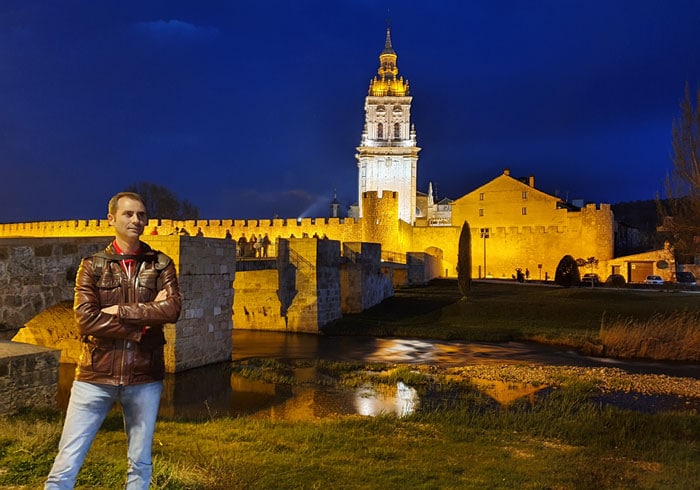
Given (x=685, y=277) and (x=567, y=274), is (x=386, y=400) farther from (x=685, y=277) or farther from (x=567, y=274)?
(x=685, y=277)

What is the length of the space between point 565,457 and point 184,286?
A: 789 cm

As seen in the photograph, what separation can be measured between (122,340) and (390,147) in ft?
266

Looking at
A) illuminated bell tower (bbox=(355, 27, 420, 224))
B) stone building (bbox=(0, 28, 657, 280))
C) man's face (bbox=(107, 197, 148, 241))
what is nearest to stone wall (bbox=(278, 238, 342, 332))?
man's face (bbox=(107, 197, 148, 241))

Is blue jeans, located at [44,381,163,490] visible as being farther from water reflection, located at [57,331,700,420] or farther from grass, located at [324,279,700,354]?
grass, located at [324,279,700,354]

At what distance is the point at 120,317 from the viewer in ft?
10.6

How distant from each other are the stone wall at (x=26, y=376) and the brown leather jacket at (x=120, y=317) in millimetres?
3482

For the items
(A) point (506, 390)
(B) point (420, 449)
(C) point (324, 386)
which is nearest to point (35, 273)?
(C) point (324, 386)

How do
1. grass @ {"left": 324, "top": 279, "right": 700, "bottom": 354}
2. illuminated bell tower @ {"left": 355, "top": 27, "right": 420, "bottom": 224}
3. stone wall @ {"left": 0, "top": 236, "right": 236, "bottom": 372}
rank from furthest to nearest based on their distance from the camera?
illuminated bell tower @ {"left": 355, "top": 27, "right": 420, "bottom": 224} < grass @ {"left": 324, "top": 279, "right": 700, "bottom": 354} < stone wall @ {"left": 0, "top": 236, "right": 236, "bottom": 372}

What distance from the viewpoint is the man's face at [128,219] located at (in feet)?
11.2

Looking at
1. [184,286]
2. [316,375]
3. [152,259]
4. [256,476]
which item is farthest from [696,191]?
[152,259]

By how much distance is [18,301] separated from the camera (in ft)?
27.8

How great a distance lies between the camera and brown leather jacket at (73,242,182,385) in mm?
3240

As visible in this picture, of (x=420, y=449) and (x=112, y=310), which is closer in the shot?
(x=112, y=310)

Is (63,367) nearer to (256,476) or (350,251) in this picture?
(256,476)
